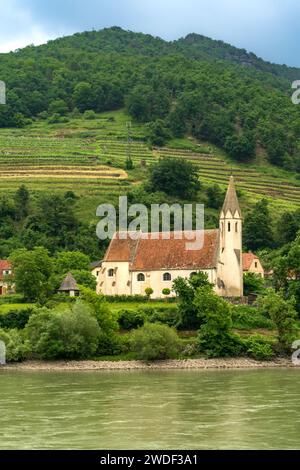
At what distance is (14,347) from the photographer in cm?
6556

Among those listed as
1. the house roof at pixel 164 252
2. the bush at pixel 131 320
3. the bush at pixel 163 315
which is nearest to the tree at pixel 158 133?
the house roof at pixel 164 252

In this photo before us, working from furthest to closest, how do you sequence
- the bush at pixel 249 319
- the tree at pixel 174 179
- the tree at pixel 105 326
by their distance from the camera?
the tree at pixel 174 179 < the bush at pixel 249 319 < the tree at pixel 105 326

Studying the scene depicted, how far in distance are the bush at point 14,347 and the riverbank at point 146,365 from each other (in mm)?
454

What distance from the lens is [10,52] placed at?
199m

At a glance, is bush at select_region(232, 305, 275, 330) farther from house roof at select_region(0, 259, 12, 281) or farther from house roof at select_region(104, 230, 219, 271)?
house roof at select_region(0, 259, 12, 281)

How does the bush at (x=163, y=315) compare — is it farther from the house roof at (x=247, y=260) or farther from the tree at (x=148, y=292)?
the house roof at (x=247, y=260)

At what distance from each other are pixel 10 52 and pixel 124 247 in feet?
417

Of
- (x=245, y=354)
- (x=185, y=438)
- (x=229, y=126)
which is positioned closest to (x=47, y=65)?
(x=229, y=126)

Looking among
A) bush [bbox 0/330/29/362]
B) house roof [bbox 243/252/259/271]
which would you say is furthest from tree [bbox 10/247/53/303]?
house roof [bbox 243/252/259/271]

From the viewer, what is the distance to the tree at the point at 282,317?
68312mm

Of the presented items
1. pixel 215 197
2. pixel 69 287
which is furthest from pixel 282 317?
pixel 215 197

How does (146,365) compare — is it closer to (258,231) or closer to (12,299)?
(12,299)

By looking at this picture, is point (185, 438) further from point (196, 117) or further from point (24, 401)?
point (196, 117)

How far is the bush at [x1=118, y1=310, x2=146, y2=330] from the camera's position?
70.0 m
